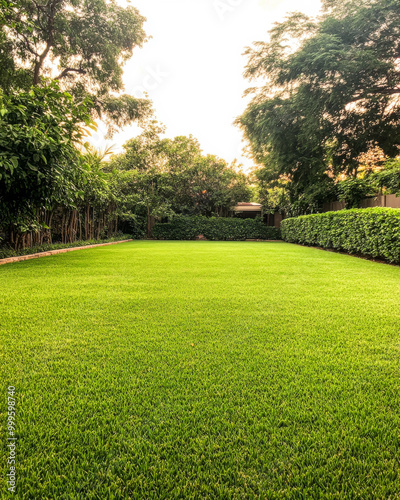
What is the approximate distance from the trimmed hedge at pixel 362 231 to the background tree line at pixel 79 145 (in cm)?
591

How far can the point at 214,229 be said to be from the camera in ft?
61.9

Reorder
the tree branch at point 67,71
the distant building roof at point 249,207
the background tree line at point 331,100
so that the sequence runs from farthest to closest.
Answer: the distant building roof at point 249,207 < the tree branch at point 67,71 < the background tree line at point 331,100

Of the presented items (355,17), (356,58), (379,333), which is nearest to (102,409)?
(379,333)

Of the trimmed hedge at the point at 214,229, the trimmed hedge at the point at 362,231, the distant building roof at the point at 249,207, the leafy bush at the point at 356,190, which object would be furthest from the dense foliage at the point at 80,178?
the leafy bush at the point at 356,190

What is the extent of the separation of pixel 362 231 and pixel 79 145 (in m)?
7.04

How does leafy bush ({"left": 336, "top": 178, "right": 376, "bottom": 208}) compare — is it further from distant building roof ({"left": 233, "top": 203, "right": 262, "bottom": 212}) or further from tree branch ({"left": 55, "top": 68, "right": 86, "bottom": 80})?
distant building roof ({"left": 233, "top": 203, "right": 262, "bottom": 212})

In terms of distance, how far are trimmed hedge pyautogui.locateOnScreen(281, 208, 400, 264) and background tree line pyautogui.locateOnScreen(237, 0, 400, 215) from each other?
6.14 ft

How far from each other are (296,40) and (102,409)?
15.9 metres

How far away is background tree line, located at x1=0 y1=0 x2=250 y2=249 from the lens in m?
4.45

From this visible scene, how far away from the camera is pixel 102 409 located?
4.15 ft

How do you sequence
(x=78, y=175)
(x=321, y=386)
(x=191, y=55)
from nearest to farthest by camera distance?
1. (x=321, y=386)
2. (x=78, y=175)
3. (x=191, y=55)

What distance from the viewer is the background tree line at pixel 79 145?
445 centimetres

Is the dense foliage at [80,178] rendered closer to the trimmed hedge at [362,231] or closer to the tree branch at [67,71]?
the tree branch at [67,71]

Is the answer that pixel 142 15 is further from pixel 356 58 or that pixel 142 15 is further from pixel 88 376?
pixel 88 376
